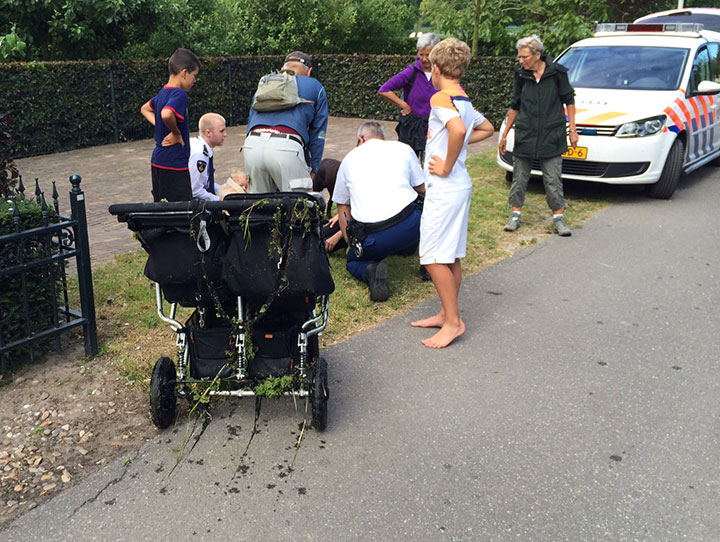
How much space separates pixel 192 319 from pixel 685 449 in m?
2.69

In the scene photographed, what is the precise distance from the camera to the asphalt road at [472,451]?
3.07 meters

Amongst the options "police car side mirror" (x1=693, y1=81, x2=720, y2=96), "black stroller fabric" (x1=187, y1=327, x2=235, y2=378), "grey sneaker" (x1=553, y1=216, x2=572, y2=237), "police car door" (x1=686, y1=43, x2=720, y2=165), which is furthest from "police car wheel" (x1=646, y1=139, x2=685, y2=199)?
"black stroller fabric" (x1=187, y1=327, x2=235, y2=378)

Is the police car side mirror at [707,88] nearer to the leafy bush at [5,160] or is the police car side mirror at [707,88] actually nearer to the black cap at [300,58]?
the black cap at [300,58]

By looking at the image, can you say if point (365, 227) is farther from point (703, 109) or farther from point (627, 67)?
point (703, 109)

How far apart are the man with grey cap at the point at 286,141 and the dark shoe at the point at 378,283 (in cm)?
83

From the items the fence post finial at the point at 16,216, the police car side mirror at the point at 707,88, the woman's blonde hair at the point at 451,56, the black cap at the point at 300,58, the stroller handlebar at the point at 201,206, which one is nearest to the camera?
the stroller handlebar at the point at 201,206

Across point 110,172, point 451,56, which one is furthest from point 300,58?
point 110,172

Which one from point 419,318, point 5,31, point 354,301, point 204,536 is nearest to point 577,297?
point 419,318

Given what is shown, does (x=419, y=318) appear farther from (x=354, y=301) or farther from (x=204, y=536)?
(x=204, y=536)

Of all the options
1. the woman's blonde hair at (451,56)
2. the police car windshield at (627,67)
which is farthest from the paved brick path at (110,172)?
the woman's blonde hair at (451,56)

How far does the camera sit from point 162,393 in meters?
3.65

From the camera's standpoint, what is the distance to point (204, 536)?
297 centimetres

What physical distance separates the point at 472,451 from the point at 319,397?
2.66ft

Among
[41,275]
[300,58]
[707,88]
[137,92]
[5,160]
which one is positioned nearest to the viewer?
[41,275]
